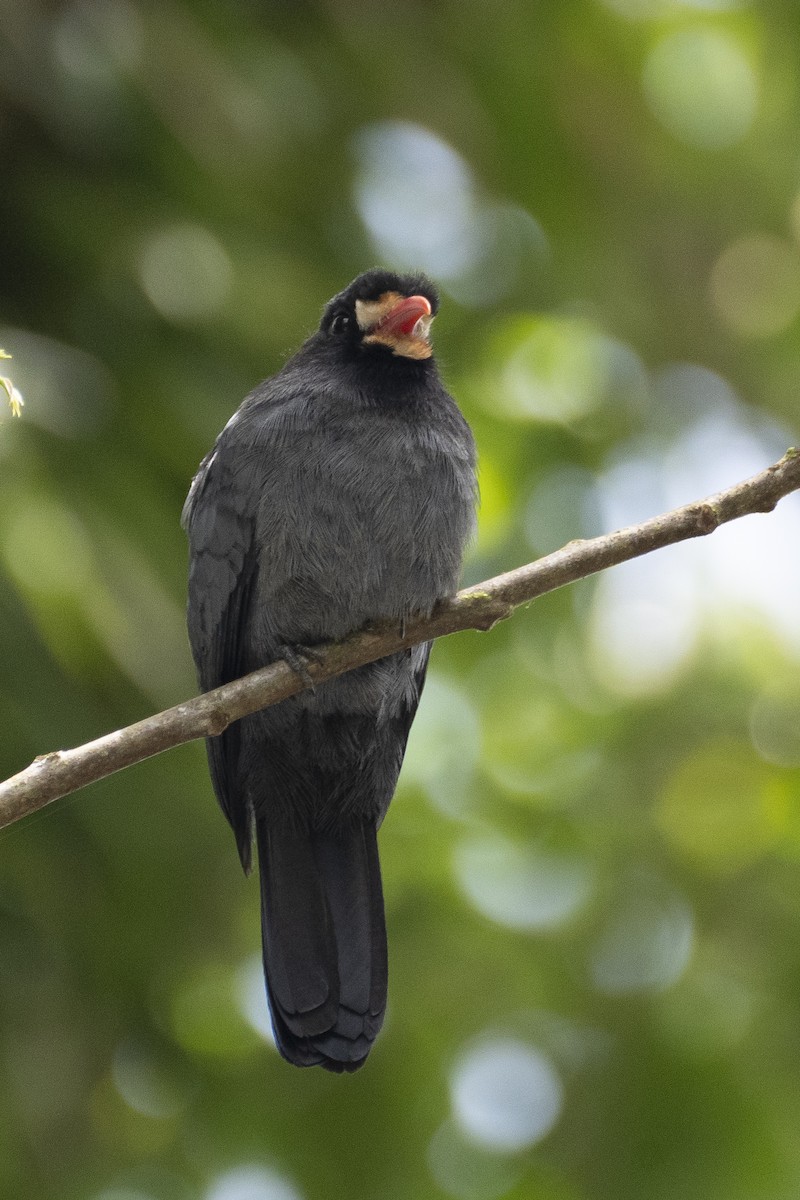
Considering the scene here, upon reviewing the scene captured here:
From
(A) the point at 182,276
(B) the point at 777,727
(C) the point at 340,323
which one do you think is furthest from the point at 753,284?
(C) the point at 340,323

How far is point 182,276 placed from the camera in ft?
17.8

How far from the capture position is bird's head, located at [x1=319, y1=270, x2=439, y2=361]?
4.30 metres

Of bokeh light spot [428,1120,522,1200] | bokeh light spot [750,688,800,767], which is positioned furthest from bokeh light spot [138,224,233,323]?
bokeh light spot [428,1120,522,1200]

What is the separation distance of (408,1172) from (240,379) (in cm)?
283

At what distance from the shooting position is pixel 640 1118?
5.10 m

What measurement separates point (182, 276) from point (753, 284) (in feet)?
9.40

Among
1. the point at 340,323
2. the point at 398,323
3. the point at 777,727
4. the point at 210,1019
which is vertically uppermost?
the point at 340,323

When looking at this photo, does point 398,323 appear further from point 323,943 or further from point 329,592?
point 323,943

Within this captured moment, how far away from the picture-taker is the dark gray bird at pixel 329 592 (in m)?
3.96

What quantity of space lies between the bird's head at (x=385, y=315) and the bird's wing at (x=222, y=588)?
53cm

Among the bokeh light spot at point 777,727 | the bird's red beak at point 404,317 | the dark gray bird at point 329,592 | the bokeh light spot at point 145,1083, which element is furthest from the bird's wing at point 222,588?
the bokeh light spot at point 777,727

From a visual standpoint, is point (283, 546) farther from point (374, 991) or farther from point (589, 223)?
point (589, 223)

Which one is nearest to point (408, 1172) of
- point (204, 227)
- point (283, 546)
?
point (283, 546)

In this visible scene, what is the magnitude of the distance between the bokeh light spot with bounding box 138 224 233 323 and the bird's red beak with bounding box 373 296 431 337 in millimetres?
1281
